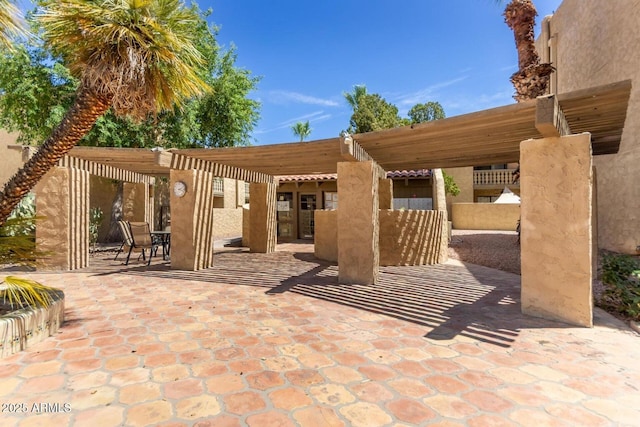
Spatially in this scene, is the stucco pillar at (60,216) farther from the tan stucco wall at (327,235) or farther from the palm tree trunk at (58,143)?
the tan stucco wall at (327,235)

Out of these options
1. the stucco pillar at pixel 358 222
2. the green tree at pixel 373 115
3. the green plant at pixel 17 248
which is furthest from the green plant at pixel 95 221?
the green tree at pixel 373 115

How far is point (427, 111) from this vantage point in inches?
1115

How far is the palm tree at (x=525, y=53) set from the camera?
895 centimetres

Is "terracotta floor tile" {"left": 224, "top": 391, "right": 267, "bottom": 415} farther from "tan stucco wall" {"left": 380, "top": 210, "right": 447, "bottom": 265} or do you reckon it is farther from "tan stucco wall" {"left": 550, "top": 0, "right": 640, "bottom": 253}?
"tan stucco wall" {"left": 550, "top": 0, "right": 640, "bottom": 253}

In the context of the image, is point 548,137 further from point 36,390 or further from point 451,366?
point 36,390

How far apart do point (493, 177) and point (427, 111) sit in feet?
35.1

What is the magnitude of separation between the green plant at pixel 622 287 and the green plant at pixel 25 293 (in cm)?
674

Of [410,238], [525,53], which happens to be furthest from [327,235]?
[525,53]

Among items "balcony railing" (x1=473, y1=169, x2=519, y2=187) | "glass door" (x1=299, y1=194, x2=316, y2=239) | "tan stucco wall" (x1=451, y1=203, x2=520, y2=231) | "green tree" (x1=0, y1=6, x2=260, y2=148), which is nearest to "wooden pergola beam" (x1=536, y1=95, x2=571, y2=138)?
"green tree" (x1=0, y1=6, x2=260, y2=148)

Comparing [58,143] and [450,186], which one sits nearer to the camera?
[58,143]

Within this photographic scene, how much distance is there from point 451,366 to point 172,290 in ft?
15.2

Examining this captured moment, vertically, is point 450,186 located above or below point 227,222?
above

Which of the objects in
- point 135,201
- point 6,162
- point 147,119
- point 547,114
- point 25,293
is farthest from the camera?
point 6,162

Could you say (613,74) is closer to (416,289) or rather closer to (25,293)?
(416,289)
